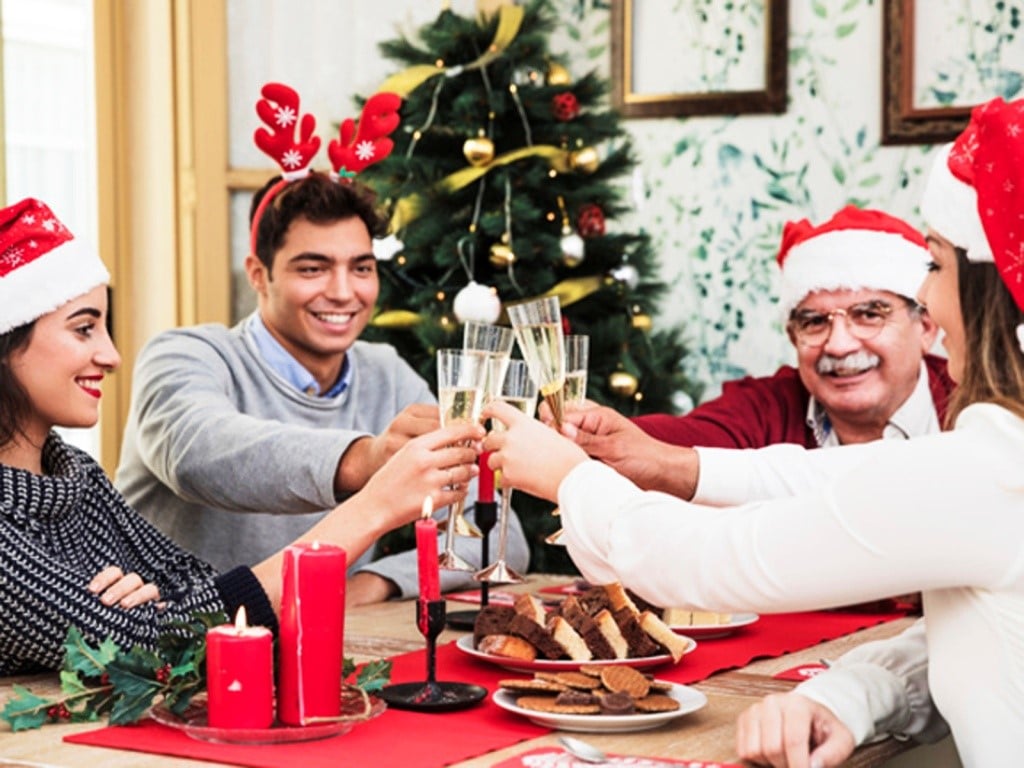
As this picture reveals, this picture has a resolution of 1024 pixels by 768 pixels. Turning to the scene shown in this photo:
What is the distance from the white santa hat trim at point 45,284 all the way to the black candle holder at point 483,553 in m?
0.64

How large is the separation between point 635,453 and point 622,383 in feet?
5.47

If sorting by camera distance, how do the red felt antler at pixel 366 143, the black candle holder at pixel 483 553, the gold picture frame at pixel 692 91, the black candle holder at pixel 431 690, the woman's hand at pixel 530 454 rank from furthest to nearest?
1. the gold picture frame at pixel 692 91
2. the red felt antler at pixel 366 143
3. the black candle holder at pixel 483 553
4. the woman's hand at pixel 530 454
5. the black candle holder at pixel 431 690

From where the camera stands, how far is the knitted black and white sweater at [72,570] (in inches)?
74.7

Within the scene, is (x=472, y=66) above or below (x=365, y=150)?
above

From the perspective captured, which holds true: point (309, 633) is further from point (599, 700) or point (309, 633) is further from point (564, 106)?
point (564, 106)

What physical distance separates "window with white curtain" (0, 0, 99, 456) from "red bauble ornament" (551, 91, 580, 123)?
1263 millimetres

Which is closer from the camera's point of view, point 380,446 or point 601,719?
point 601,719

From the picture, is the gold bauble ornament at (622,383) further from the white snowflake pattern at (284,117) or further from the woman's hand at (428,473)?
the woman's hand at (428,473)

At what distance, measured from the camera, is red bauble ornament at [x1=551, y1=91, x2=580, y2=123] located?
13.7ft

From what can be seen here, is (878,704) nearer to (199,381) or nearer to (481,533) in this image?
(481,533)

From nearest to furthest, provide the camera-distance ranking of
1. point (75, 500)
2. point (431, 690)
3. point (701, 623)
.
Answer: point (431, 690) → point (75, 500) → point (701, 623)

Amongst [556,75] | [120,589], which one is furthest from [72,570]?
[556,75]

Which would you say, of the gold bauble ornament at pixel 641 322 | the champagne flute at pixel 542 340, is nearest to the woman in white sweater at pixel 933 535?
the champagne flute at pixel 542 340

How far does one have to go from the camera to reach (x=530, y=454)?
1898 mm
